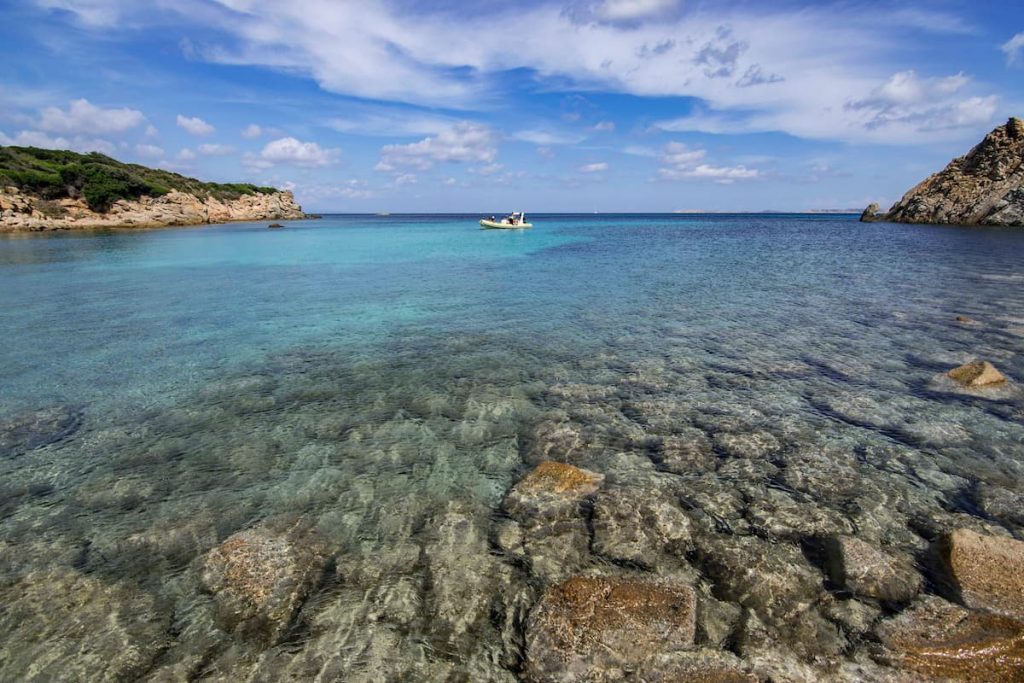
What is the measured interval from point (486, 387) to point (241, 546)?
6.34 metres

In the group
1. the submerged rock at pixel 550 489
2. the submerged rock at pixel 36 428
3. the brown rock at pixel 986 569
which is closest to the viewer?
the brown rock at pixel 986 569

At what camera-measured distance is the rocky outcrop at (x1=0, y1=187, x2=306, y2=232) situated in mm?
67438

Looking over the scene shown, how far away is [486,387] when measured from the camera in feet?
38.2

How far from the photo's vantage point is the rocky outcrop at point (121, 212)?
67438 mm

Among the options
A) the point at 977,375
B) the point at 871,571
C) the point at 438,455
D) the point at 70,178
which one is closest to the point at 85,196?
the point at 70,178

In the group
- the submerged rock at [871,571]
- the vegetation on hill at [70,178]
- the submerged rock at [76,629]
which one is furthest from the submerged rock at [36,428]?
the vegetation on hill at [70,178]

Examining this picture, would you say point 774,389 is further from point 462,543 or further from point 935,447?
point 462,543

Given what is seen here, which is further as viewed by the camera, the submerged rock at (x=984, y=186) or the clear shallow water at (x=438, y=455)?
the submerged rock at (x=984, y=186)

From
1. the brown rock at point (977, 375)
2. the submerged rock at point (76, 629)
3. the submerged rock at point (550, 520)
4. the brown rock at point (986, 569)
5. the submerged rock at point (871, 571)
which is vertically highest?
the brown rock at point (977, 375)

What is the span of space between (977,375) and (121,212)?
107335 mm

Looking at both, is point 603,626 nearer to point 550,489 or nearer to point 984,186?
point 550,489

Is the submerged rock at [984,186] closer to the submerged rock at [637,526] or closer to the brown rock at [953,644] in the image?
the brown rock at [953,644]

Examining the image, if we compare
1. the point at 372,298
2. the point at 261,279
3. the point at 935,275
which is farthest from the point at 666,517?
the point at 935,275

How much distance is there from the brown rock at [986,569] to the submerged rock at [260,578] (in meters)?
7.18
